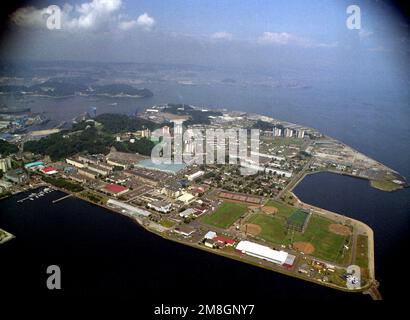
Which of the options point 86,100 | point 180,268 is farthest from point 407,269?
point 86,100

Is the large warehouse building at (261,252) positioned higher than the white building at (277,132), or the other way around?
the white building at (277,132)

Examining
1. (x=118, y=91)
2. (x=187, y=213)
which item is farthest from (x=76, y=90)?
(x=187, y=213)

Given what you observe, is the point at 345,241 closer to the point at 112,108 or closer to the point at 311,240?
the point at 311,240

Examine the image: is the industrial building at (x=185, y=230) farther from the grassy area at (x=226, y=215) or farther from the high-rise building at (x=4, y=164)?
the high-rise building at (x=4, y=164)

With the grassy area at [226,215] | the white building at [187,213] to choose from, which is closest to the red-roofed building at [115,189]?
the white building at [187,213]

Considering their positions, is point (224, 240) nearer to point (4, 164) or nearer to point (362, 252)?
point (362, 252)

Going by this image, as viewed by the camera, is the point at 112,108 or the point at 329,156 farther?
the point at 112,108

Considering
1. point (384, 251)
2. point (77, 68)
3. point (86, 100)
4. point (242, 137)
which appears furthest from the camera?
point (77, 68)
